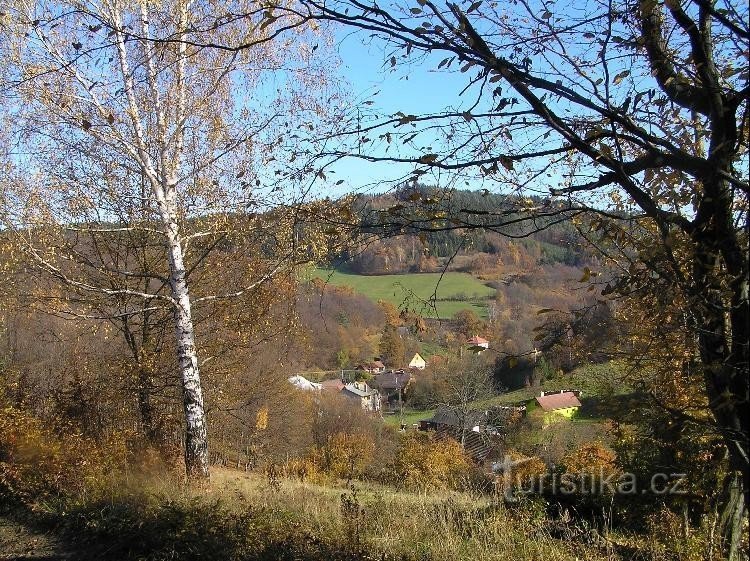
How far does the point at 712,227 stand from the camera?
2.30 meters

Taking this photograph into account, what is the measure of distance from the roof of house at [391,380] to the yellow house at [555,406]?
45.1 ft

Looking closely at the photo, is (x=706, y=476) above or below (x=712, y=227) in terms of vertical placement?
below

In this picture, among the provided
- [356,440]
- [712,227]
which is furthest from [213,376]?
[356,440]

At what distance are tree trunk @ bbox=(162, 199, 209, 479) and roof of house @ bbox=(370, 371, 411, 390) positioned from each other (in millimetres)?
33473

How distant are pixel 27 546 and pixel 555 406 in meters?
25.4

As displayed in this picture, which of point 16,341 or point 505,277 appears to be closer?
point 505,277

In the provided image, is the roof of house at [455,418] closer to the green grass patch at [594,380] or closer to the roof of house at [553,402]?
the roof of house at [553,402]

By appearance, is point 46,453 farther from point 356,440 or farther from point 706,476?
point 356,440

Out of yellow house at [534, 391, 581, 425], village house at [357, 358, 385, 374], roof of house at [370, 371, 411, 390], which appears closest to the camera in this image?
yellow house at [534, 391, 581, 425]

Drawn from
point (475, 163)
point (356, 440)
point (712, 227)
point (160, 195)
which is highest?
point (160, 195)

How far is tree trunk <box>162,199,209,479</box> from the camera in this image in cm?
772

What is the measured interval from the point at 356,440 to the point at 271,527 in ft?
82.2

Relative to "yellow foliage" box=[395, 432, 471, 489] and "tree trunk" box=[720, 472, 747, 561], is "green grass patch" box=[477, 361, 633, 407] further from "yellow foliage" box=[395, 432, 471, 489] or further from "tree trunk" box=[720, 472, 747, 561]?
"yellow foliage" box=[395, 432, 471, 489]

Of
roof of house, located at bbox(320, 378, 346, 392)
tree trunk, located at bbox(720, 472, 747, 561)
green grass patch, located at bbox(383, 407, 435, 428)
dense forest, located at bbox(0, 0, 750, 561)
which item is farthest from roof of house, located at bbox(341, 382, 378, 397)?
tree trunk, located at bbox(720, 472, 747, 561)
